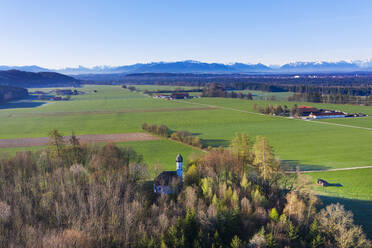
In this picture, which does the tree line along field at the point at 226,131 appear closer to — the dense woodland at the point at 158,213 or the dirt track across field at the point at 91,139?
the dirt track across field at the point at 91,139

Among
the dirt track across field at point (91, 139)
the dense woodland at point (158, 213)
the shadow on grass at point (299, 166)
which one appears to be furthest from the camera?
the dirt track across field at point (91, 139)

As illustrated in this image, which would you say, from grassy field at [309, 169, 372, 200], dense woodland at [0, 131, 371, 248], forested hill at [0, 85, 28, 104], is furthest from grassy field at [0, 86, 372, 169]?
forested hill at [0, 85, 28, 104]

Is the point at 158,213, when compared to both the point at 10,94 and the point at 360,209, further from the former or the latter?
the point at 10,94

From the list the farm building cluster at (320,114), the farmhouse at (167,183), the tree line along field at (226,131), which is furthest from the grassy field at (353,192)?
the farm building cluster at (320,114)

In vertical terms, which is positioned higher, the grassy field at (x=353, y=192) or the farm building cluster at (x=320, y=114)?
the farm building cluster at (x=320, y=114)

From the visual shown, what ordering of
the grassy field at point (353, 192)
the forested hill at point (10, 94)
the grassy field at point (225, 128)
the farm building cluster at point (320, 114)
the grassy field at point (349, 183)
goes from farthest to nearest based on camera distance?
the forested hill at point (10, 94) < the farm building cluster at point (320, 114) < the grassy field at point (225, 128) < the grassy field at point (349, 183) < the grassy field at point (353, 192)

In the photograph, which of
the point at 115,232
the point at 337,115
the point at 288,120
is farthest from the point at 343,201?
the point at 337,115
